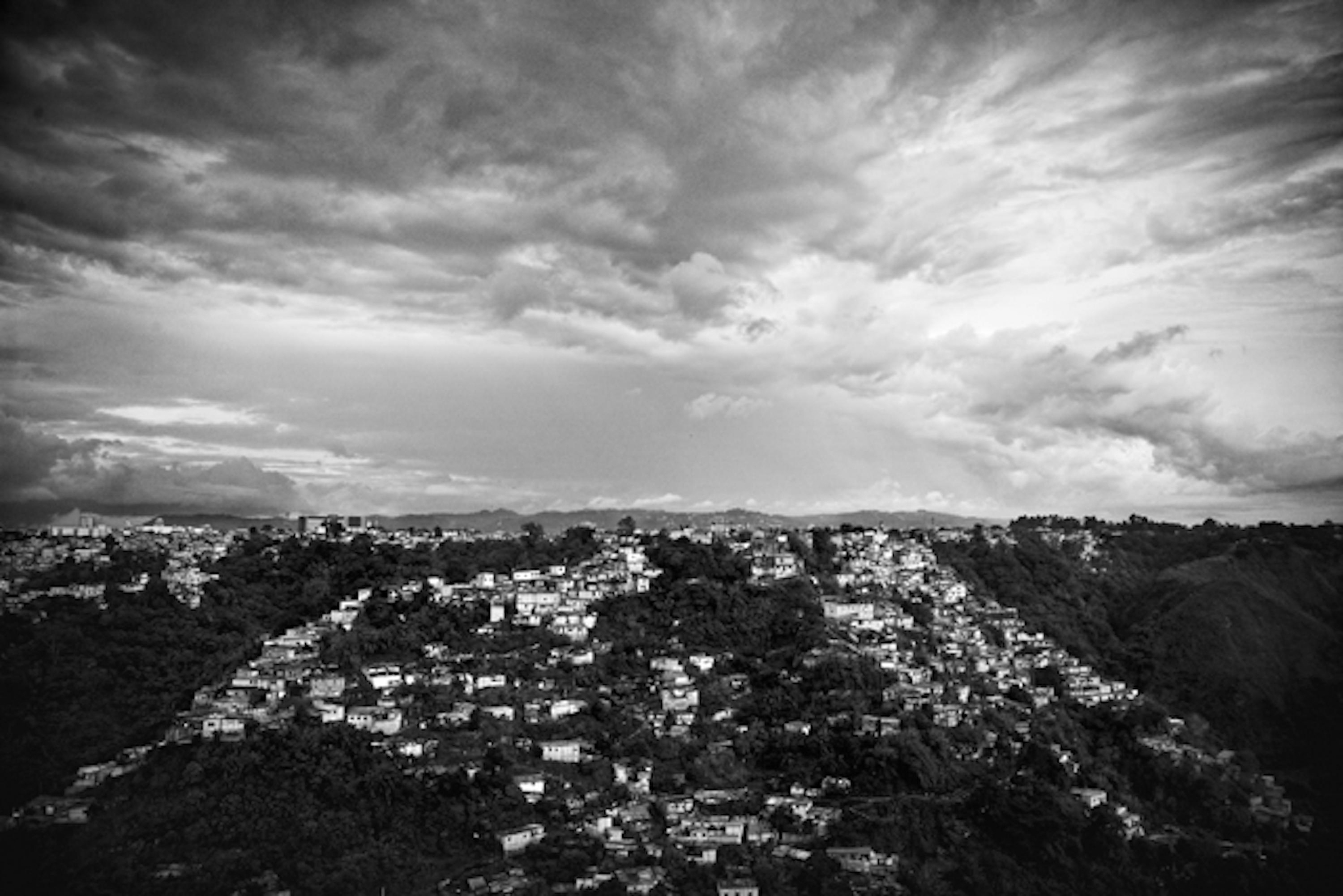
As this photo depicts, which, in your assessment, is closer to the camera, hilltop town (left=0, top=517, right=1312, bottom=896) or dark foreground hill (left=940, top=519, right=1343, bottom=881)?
hilltop town (left=0, top=517, right=1312, bottom=896)

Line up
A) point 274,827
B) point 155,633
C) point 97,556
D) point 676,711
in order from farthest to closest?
point 97,556 → point 676,711 → point 155,633 → point 274,827

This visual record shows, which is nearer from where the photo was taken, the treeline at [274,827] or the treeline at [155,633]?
the treeline at [274,827]

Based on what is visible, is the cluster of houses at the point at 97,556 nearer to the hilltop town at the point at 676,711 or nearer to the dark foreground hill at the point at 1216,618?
the hilltop town at the point at 676,711

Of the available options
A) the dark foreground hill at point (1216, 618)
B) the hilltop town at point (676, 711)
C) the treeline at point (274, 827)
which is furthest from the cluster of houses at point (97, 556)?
the dark foreground hill at point (1216, 618)

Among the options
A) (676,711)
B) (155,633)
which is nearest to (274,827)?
(155,633)

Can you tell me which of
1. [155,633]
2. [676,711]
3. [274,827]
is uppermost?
[155,633]

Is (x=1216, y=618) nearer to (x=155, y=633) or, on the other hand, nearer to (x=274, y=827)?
(x=274, y=827)

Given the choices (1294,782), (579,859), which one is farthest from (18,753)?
(1294,782)

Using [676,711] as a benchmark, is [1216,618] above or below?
above

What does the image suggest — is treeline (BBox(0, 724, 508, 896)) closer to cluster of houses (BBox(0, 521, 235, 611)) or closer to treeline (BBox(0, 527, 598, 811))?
treeline (BBox(0, 527, 598, 811))

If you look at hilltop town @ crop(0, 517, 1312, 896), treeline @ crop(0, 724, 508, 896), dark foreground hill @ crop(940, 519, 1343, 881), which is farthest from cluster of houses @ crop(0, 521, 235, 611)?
dark foreground hill @ crop(940, 519, 1343, 881)

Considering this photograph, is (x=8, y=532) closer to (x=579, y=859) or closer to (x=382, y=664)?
(x=382, y=664)
